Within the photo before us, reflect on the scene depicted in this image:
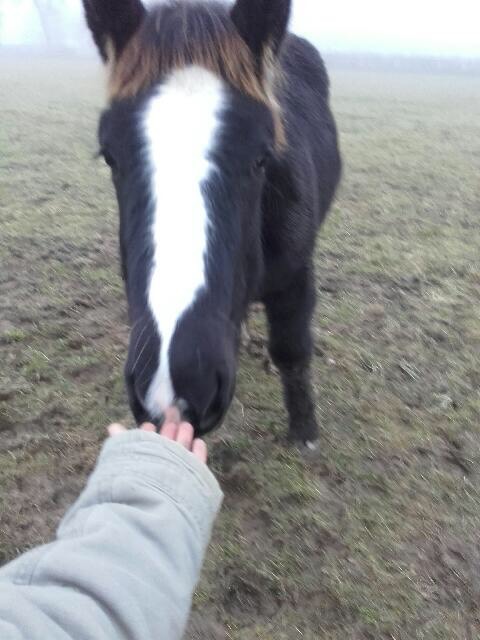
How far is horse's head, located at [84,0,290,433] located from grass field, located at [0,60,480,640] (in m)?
0.50

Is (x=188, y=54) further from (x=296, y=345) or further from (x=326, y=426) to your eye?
(x=326, y=426)

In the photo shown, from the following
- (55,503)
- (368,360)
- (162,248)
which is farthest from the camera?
(368,360)

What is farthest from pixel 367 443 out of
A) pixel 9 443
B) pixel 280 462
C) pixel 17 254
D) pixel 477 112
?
pixel 477 112

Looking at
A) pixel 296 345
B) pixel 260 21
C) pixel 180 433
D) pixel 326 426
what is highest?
pixel 260 21

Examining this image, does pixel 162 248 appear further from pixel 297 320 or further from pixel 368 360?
pixel 368 360

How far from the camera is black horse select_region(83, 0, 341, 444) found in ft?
4.95

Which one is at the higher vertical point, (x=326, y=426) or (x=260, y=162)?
(x=260, y=162)

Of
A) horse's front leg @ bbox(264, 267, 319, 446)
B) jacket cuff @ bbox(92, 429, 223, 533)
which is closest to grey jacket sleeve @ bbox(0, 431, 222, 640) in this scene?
jacket cuff @ bbox(92, 429, 223, 533)

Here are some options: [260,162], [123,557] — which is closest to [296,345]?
[260,162]

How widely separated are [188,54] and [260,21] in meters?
0.28

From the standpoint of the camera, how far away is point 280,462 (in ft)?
9.36

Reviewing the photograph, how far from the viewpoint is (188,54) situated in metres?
1.83

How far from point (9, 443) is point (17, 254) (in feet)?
7.54

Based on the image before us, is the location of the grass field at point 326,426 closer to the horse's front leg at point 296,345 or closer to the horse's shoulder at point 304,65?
the horse's front leg at point 296,345
